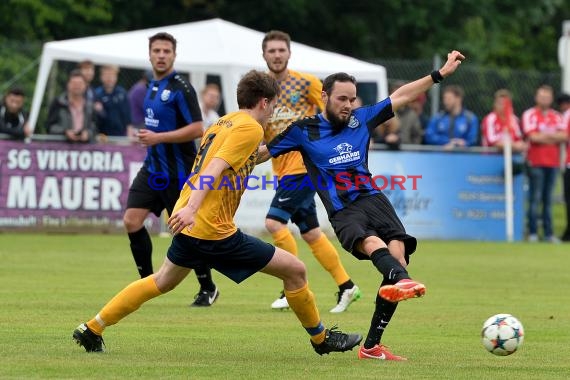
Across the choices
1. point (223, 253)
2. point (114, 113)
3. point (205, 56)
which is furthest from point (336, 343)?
point (205, 56)

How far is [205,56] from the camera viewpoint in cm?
2167

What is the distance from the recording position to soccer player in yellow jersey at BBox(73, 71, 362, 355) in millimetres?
8195

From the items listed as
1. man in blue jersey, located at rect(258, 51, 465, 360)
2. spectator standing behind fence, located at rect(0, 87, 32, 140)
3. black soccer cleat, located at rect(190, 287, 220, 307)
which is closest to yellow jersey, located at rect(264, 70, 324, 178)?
black soccer cleat, located at rect(190, 287, 220, 307)

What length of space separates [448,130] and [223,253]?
1392cm

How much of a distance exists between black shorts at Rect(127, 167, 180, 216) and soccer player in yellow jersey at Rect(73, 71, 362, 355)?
3.06m

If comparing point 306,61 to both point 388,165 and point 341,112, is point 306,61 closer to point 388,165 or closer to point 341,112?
point 388,165

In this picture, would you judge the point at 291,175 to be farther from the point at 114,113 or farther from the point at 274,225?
the point at 114,113

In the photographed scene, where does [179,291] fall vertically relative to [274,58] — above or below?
below

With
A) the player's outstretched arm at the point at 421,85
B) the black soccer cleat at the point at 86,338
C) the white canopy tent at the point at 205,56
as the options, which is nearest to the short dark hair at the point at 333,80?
the player's outstretched arm at the point at 421,85

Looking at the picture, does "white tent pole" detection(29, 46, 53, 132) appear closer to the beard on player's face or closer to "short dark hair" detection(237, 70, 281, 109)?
the beard on player's face

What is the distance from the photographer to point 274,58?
11.7 m

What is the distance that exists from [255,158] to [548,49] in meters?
31.1

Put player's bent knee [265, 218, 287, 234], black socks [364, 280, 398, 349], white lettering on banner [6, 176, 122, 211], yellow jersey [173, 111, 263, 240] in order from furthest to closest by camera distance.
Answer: white lettering on banner [6, 176, 122, 211], player's bent knee [265, 218, 287, 234], black socks [364, 280, 398, 349], yellow jersey [173, 111, 263, 240]

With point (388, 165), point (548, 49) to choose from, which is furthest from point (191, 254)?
point (548, 49)
